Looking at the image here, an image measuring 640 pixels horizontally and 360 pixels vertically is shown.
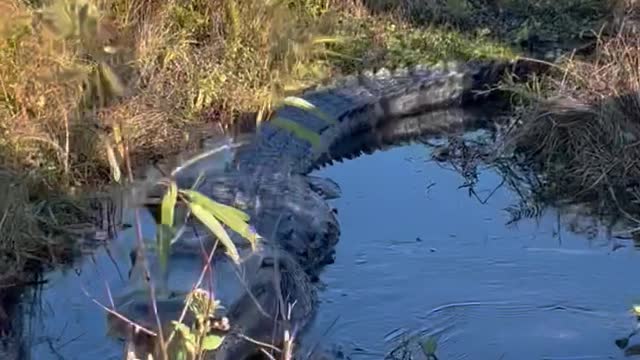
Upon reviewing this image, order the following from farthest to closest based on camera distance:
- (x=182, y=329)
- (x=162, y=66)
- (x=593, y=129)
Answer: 1. (x=162, y=66)
2. (x=593, y=129)
3. (x=182, y=329)

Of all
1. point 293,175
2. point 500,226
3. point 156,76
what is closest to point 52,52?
point 156,76

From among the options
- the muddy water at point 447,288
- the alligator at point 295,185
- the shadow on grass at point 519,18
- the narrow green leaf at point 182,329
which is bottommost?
the muddy water at point 447,288

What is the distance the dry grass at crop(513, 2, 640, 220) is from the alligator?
928mm

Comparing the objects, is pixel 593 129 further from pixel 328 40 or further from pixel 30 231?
pixel 30 231

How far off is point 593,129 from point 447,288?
1.92m

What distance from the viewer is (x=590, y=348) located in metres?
4.38

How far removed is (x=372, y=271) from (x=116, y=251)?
3.49ft

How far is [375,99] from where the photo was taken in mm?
7789

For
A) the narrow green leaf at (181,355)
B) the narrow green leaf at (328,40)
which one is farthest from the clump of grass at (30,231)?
the narrow green leaf at (328,40)

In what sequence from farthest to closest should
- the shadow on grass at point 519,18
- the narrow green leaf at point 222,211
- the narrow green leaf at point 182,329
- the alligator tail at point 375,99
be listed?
the shadow on grass at point 519,18, the alligator tail at point 375,99, the narrow green leaf at point 182,329, the narrow green leaf at point 222,211

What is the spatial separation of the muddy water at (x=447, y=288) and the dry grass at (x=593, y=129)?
1.27 feet

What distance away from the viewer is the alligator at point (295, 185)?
405 cm

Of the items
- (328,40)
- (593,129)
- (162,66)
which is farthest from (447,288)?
(328,40)

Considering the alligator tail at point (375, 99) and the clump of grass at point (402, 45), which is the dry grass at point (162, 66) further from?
the alligator tail at point (375, 99)
